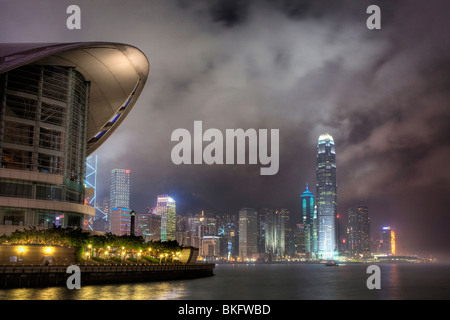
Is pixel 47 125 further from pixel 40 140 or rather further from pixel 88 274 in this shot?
pixel 88 274

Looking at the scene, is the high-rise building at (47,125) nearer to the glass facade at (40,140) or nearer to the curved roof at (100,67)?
the glass facade at (40,140)

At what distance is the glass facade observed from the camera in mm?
79688

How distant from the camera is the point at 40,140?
274 feet

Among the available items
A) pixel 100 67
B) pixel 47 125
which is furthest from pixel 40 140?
pixel 100 67

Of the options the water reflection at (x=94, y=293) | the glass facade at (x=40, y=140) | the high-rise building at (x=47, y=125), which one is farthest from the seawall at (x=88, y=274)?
the glass facade at (x=40, y=140)

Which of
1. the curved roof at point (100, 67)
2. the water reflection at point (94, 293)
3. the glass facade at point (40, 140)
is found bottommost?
the water reflection at point (94, 293)

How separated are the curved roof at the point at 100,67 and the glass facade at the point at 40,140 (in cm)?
337

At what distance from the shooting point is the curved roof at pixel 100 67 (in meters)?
80.2

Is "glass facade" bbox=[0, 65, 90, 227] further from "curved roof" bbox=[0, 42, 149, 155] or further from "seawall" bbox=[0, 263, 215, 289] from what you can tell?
"seawall" bbox=[0, 263, 215, 289]

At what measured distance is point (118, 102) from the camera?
350ft

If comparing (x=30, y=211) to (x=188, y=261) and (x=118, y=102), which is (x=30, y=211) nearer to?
(x=118, y=102)

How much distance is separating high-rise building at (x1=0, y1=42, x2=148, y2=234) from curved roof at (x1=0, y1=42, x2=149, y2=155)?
0.18 m

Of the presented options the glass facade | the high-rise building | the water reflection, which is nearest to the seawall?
the water reflection

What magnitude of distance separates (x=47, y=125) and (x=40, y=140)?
2683 mm
